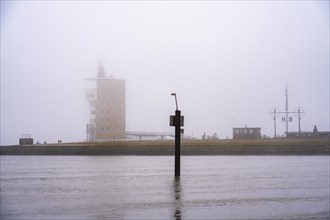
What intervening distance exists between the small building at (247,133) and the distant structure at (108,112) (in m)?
22.6

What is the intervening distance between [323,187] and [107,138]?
3239 inches

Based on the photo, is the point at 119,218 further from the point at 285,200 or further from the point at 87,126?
the point at 87,126

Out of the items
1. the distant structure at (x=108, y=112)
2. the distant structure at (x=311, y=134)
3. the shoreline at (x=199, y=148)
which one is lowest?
the shoreline at (x=199, y=148)

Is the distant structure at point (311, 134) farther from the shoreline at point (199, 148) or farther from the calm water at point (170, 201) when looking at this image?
the calm water at point (170, 201)

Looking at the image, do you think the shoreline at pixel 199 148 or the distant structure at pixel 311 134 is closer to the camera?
the shoreline at pixel 199 148

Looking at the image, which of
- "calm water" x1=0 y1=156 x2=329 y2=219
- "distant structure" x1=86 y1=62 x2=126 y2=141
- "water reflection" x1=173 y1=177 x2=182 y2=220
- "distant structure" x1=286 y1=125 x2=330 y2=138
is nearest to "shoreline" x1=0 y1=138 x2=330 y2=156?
"distant structure" x1=286 y1=125 x2=330 y2=138

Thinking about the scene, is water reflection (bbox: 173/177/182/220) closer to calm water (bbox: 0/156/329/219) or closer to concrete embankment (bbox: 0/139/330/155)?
calm water (bbox: 0/156/329/219)

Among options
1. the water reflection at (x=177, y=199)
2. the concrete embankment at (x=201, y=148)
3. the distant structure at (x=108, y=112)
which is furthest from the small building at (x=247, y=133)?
the water reflection at (x=177, y=199)

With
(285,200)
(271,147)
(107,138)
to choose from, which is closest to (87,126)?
(107,138)

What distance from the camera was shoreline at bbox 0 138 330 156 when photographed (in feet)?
258

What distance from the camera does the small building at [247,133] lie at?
97.8m

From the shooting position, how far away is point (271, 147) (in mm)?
81438

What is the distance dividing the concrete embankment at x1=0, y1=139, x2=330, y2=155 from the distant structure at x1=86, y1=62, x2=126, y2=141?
11.0 meters

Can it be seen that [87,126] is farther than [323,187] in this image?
Yes
